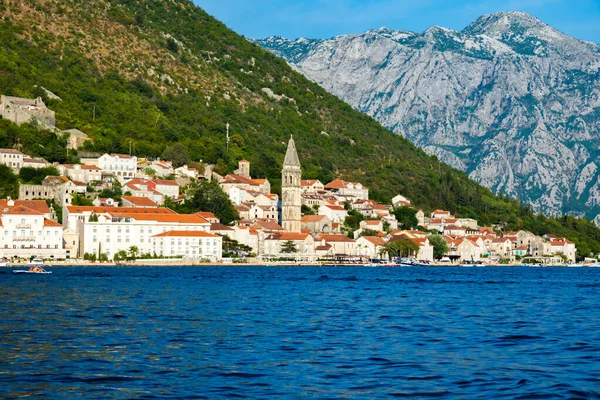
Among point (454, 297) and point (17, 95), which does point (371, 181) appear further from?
point (454, 297)

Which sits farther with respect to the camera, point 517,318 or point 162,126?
point 162,126

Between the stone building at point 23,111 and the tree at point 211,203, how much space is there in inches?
1014

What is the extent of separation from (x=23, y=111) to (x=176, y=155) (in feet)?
75.3

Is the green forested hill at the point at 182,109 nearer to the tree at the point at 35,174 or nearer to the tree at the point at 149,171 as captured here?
the tree at the point at 149,171

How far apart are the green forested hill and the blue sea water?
90713 millimetres

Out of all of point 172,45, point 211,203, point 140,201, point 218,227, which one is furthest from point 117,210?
point 172,45

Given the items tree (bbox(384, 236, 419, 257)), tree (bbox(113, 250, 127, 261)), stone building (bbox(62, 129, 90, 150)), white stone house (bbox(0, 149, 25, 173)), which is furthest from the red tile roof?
white stone house (bbox(0, 149, 25, 173))

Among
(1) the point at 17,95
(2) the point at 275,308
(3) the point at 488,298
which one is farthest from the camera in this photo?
(1) the point at 17,95

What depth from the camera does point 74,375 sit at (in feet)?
75.7

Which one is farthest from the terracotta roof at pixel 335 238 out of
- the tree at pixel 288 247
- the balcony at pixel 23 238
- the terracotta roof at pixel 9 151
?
the balcony at pixel 23 238

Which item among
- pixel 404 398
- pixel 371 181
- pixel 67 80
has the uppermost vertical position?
pixel 67 80

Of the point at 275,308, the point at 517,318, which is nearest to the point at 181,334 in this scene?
the point at 275,308

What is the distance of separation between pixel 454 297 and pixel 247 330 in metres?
24.0

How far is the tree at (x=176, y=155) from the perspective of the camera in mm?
140000
